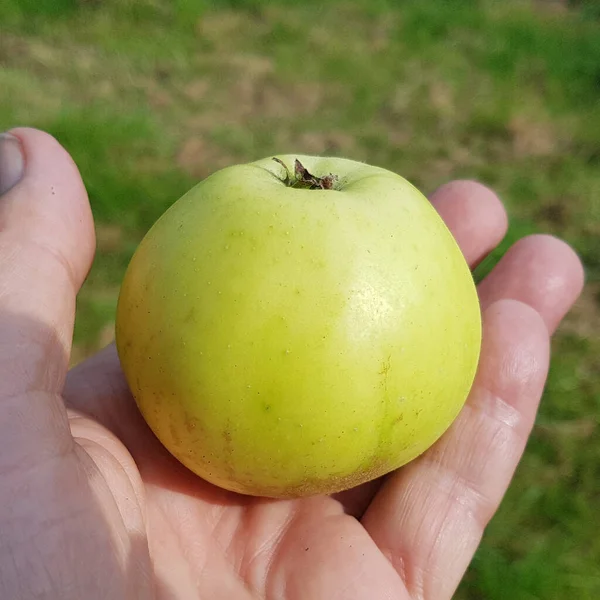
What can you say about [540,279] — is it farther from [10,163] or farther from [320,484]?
[10,163]

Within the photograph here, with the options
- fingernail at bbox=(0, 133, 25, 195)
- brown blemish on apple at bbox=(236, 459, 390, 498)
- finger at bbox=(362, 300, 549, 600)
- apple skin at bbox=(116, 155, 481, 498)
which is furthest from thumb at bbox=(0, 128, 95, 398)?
finger at bbox=(362, 300, 549, 600)

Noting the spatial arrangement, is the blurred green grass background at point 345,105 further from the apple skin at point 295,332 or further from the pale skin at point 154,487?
the apple skin at point 295,332

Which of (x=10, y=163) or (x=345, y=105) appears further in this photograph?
(x=345, y=105)

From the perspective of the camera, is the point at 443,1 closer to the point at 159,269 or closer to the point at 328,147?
the point at 328,147

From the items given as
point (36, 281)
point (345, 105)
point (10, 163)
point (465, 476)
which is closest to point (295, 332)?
point (36, 281)

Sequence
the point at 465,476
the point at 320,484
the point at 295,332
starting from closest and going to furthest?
the point at 295,332
the point at 320,484
the point at 465,476

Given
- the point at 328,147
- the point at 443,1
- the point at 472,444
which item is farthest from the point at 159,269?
the point at 443,1

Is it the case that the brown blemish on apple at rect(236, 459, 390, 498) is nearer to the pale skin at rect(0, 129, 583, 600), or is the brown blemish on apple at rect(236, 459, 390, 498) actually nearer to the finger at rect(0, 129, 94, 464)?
the pale skin at rect(0, 129, 583, 600)
